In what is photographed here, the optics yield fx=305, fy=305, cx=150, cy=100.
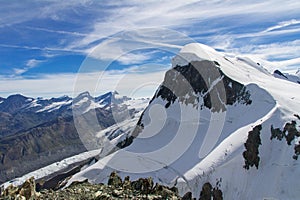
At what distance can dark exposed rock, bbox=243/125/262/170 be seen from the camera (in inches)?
3031

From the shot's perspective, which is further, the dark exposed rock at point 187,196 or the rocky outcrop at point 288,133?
the rocky outcrop at point 288,133

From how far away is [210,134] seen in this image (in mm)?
98375

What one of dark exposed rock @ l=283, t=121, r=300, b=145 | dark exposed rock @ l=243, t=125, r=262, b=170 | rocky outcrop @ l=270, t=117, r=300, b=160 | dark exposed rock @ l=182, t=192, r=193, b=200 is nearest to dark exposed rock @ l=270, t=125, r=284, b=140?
rocky outcrop @ l=270, t=117, r=300, b=160

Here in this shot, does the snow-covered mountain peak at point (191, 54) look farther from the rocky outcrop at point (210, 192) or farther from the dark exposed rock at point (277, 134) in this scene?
the rocky outcrop at point (210, 192)

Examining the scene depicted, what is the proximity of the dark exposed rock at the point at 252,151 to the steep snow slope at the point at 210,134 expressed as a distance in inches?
40.4

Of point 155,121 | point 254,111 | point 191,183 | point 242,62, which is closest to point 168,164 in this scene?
point 191,183

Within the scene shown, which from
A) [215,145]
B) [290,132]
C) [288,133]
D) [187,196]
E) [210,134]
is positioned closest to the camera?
[187,196]

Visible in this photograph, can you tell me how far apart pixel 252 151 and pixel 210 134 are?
860 inches

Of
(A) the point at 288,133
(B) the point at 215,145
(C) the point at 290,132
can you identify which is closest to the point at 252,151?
(A) the point at 288,133

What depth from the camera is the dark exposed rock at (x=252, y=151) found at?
253ft

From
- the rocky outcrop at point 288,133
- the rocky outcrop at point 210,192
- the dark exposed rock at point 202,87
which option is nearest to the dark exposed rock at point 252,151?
the rocky outcrop at point 288,133

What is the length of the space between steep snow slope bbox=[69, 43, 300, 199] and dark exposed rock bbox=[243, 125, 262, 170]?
3.37ft

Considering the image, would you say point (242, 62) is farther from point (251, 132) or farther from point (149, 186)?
point (149, 186)

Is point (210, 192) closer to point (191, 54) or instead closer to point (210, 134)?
point (210, 134)
